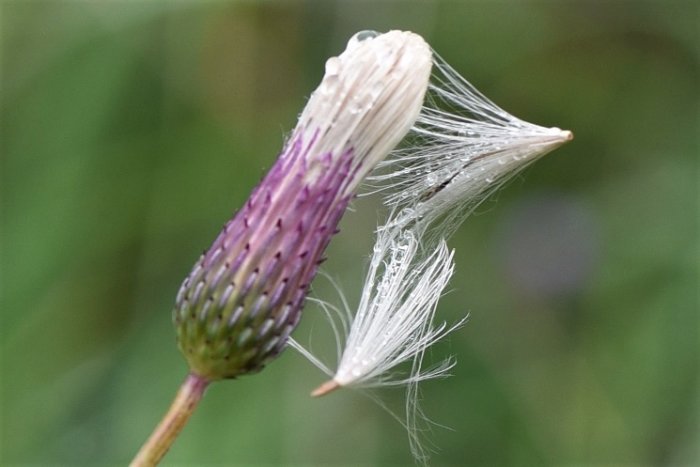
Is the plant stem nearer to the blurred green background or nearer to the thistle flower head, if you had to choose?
the thistle flower head

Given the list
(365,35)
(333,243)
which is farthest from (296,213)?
(333,243)

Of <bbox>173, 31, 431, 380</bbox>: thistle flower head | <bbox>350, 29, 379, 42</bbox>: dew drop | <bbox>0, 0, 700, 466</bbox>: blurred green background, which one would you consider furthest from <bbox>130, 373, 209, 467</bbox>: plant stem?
<bbox>0, 0, 700, 466</bbox>: blurred green background

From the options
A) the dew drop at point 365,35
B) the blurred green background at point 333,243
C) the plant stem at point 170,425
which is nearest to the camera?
the plant stem at point 170,425

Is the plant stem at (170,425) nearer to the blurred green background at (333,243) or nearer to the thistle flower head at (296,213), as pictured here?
the thistle flower head at (296,213)

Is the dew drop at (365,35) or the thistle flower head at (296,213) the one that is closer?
the thistle flower head at (296,213)

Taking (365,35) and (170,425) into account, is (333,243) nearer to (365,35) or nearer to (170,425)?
(365,35)

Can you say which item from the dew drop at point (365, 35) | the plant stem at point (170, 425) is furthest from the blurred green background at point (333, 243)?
the plant stem at point (170, 425)
